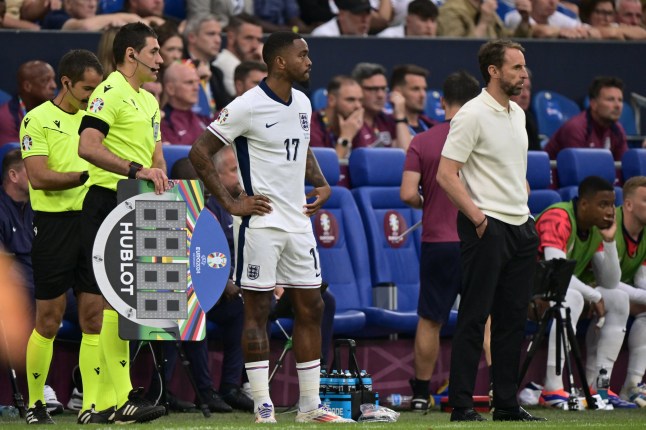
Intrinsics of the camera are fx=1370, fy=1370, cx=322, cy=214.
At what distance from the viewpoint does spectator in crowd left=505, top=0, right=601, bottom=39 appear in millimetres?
14523

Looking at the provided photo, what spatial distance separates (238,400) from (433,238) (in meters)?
1.65

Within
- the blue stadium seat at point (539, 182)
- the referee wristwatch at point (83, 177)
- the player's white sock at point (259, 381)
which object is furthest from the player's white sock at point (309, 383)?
the blue stadium seat at point (539, 182)

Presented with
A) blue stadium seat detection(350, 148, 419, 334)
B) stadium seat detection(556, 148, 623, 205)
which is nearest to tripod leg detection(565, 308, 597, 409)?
blue stadium seat detection(350, 148, 419, 334)

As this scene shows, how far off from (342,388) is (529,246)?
1.35 meters

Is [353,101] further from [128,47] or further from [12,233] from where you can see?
[128,47]

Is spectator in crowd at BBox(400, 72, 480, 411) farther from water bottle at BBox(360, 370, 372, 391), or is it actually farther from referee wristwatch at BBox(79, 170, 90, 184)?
referee wristwatch at BBox(79, 170, 90, 184)

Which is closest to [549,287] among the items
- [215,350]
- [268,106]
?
[215,350]

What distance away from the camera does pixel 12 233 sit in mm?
8781

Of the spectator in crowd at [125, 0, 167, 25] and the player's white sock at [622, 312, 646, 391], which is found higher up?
the spectator in crowd at [125, 0, 167, 25]

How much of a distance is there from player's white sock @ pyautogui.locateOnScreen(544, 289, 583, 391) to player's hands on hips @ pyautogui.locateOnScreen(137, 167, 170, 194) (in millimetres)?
3613

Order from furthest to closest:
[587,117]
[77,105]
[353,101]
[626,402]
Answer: [587,117] → [353,101] → [626,402] → [77,105]

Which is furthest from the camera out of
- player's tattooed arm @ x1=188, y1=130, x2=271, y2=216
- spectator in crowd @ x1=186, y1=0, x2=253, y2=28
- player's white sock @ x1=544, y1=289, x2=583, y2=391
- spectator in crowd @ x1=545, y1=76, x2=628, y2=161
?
spectator in crowd @ x1=186, y1=0, x2=253, y2=28

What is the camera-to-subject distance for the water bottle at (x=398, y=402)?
9.30m

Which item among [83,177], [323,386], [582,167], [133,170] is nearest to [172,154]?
[83,177]
